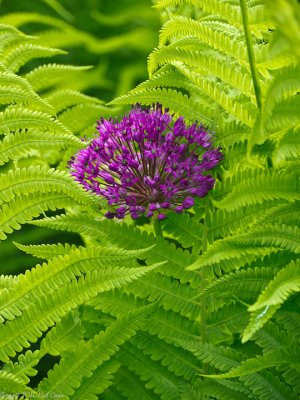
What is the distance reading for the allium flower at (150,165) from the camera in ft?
3.93

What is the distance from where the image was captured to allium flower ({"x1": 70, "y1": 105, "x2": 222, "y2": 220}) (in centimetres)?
120

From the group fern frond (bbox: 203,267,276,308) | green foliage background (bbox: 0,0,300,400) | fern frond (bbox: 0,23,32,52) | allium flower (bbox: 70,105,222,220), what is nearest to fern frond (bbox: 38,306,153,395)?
green foliage background (bbox: 0,0,300,400)

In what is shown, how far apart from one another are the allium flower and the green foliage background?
1.3 inches

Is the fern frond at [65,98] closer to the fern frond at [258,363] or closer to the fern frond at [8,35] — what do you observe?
the fern frond at [8,35]

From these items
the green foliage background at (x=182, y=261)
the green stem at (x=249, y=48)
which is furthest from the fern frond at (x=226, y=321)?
the green stem at (x=249, y=48)

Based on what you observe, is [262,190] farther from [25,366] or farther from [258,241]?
[25,366]

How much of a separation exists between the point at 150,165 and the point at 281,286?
410 mm

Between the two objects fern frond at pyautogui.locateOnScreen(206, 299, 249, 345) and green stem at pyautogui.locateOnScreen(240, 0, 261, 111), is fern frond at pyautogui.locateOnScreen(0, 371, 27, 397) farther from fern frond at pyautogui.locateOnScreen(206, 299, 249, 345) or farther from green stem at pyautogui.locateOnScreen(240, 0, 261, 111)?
green stem at pyautogui.locateOnScreen(240, 0, 261, 111)

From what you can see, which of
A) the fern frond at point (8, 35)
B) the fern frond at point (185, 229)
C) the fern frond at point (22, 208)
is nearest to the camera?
the fern frond at point (22, 208)

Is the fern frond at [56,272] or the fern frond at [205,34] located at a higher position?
the fern frond at [205,34]

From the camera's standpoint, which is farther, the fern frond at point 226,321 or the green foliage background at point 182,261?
the fern frond at point 226,321

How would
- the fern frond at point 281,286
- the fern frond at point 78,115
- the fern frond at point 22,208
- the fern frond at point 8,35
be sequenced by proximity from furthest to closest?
the fern frond at point 78,115
the fern frond at point 8,35
the fern frond at point 22,208
the fern frond at point 281,286

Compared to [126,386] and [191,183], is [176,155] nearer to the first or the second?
[191,183]

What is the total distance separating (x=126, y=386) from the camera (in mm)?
1179
